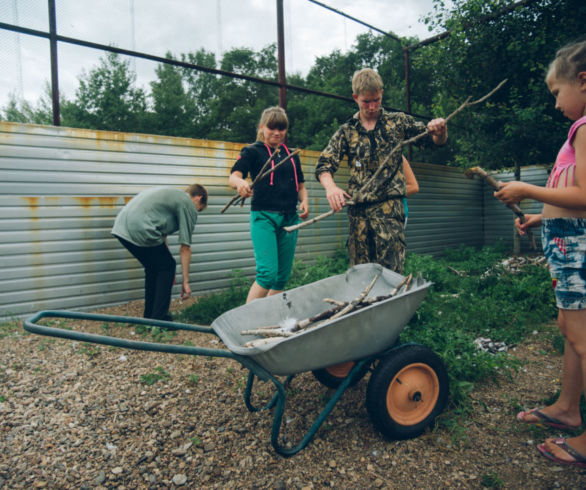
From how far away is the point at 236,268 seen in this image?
591 centimetres

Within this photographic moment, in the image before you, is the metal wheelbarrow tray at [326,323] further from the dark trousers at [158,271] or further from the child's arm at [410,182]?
the dark trousers at [158,271]

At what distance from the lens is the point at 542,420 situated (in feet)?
6.91

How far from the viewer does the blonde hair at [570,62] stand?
5.44 feet

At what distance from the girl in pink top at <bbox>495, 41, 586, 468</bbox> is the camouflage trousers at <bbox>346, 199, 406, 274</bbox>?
1011 mm

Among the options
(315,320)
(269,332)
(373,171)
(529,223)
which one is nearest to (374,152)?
(373,171)

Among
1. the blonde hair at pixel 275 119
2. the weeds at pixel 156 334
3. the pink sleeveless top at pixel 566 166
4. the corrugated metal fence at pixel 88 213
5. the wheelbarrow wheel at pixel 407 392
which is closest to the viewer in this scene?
the pink sleeveless top at pixel 566 166

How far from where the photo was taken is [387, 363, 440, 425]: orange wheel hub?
6.71 ft

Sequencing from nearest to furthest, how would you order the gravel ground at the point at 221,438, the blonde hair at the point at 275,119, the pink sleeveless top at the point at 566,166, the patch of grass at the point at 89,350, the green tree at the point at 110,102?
the pink sleeveless top at the point at 566,166 → the gravel ground at the point at 221,438 → the blonde hair at the point at 275,119 → the patch of grass at the point at 89,350 → the green tree at the point at 110,102

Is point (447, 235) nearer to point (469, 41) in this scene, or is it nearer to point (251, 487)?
point (469, 41)

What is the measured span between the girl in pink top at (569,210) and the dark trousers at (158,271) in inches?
128

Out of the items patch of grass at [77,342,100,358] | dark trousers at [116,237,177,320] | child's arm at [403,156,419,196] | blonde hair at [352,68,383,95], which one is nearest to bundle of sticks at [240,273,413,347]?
child's arm at [403,156,419,196]

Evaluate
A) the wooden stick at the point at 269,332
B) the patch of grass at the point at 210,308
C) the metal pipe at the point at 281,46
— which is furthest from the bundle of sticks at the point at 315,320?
the metal pipe at the point at 281,46

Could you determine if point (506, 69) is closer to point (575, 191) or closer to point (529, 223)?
point (529, 223)

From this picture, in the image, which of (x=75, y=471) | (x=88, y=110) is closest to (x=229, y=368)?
(x=75, y=471)
